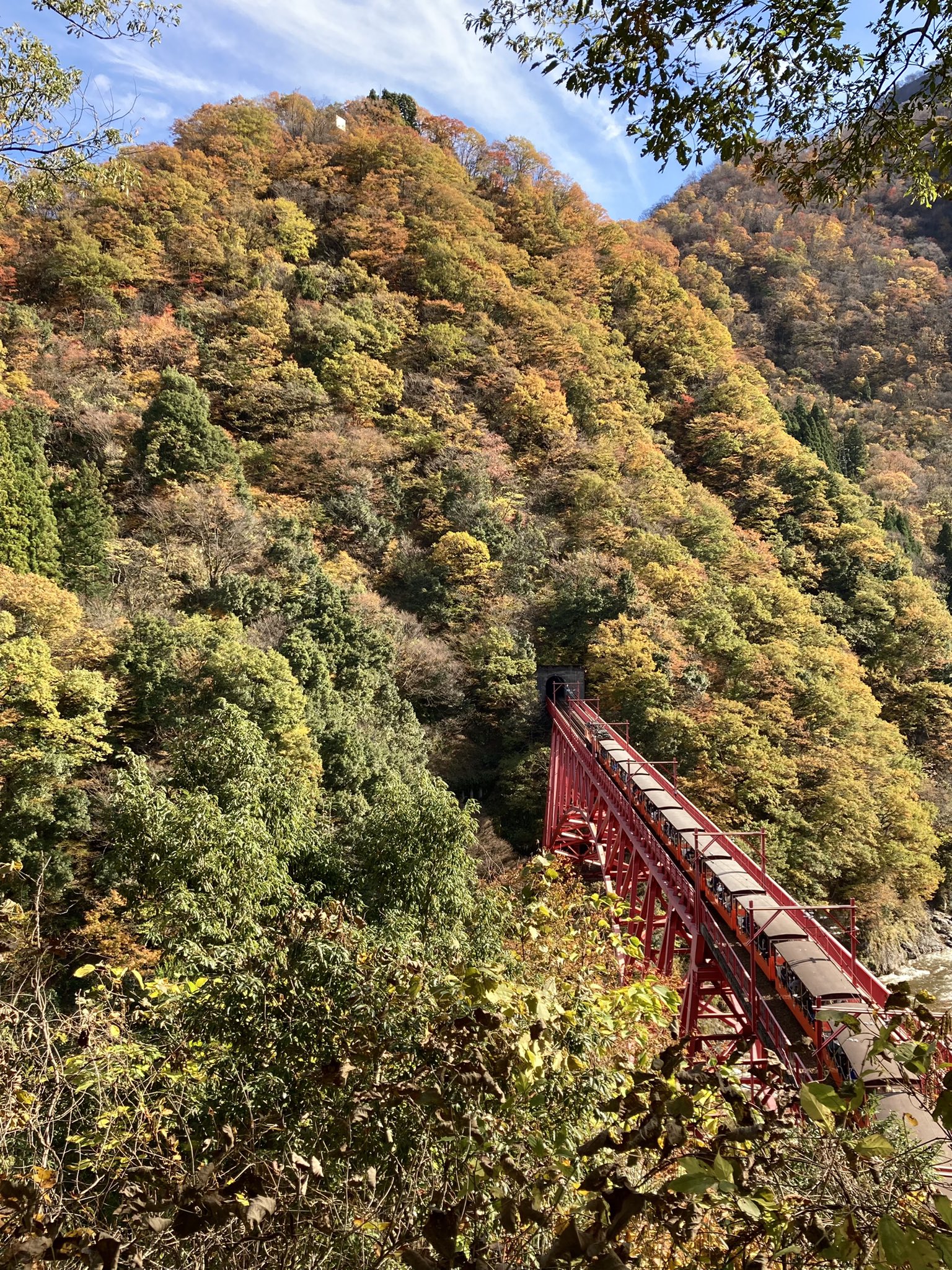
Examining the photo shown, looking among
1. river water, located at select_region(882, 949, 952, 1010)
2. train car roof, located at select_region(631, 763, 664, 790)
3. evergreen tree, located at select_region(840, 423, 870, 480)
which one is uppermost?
evergreen tree, located at select_region(840, 423, 870, 480)

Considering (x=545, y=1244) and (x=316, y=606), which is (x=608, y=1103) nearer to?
(x=545, y=1244)

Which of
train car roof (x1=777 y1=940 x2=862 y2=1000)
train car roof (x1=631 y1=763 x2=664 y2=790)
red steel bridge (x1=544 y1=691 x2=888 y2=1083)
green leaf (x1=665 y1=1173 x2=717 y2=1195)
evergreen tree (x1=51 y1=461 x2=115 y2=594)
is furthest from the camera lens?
evergreen tree (x1=51 y1=461 x2=115 y2=594)

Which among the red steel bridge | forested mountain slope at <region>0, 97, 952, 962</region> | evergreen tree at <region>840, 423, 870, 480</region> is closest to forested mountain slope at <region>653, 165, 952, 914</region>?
evergreen tree at <region>840, 423, 870, 480</region>

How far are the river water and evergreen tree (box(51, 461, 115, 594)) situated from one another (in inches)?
917

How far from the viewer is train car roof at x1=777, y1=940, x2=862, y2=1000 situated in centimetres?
776

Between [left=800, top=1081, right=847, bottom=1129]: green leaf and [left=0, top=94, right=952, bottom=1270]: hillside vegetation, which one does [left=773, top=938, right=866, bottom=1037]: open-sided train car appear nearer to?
[left=0, top=94, right=952, bottom=1270]: hillside vegetation

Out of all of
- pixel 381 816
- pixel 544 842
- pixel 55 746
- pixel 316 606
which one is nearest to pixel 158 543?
pixel 316 606

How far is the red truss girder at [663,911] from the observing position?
8688mm

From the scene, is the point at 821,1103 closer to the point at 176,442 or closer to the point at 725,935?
the point at 725,935

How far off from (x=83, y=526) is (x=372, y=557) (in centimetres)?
931

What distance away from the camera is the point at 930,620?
90.4 feet

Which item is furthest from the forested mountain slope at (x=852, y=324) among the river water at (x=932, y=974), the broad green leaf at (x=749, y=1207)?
the broad green leaf at (x=749, y=1207)

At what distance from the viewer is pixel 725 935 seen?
33.4 ft

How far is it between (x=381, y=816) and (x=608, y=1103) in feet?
32.6
